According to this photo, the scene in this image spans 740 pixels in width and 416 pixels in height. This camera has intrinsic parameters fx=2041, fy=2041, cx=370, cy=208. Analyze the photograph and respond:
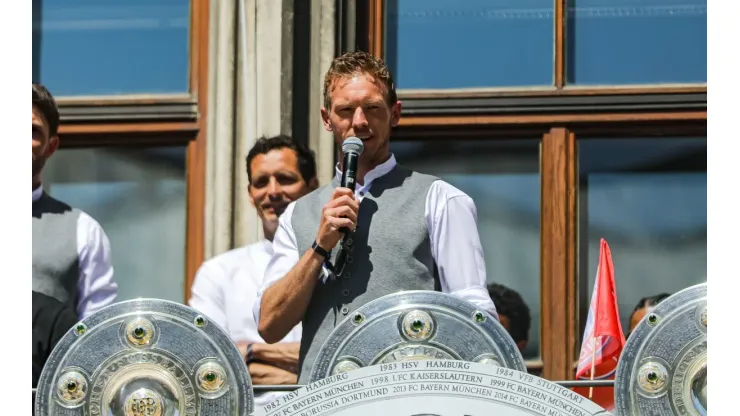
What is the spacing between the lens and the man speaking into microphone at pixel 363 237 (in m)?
4.79

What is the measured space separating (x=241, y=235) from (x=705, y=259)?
1.31 meters

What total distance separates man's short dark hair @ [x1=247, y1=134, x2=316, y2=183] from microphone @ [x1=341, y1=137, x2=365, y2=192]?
2.35ft

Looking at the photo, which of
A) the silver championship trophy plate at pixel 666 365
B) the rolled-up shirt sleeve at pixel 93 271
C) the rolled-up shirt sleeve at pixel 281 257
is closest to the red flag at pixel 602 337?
the silver championship trophy plate at pixel 666 365

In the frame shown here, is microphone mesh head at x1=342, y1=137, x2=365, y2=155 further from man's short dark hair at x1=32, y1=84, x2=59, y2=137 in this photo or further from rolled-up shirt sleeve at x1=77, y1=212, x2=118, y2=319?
man's short dark hair at x1=32, y1=84, x2=59, y2=137

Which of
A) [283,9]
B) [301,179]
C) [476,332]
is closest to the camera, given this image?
[476,332]

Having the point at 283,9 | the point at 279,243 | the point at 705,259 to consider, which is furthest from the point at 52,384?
the point at 705,259

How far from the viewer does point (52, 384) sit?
4840 millimetres

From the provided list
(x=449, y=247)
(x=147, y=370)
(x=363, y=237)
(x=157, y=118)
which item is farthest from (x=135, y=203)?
(x=449, y=247)

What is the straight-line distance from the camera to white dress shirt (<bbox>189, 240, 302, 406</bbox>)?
5449mm

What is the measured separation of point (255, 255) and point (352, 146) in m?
0.93

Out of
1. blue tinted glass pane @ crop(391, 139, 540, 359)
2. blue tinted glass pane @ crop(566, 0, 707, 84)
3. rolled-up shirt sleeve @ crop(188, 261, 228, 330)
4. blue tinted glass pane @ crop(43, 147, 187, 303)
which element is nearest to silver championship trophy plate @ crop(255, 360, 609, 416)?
rolled-up shirt sleeve @ crop(188, 261, 228, 330)
